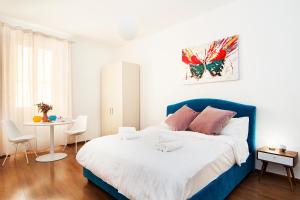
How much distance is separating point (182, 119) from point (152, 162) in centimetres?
160

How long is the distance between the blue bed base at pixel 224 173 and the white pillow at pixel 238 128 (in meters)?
0.12

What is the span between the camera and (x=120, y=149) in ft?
6.44

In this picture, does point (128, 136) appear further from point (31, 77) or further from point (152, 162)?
point (31, 77)

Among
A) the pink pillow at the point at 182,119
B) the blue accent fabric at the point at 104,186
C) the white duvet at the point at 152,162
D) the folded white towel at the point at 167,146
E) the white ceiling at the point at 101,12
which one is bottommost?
the blue accent fabric at the point at 104,186

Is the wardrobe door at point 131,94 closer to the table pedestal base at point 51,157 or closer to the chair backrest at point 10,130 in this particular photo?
the table pedestal base at point 51,157

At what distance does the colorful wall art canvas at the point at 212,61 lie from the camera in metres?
2.94

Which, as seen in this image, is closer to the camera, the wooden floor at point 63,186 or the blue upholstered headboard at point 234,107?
Result: the wooden floor at point 63,186

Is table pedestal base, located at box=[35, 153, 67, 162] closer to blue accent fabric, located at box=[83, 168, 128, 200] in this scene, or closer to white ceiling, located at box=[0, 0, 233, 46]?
blue accent fabric, located at box=[83, 168, 128, 200]

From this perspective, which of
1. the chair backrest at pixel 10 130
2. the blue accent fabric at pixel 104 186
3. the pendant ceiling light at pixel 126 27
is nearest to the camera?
the blue accent fabric at pixel 104 186

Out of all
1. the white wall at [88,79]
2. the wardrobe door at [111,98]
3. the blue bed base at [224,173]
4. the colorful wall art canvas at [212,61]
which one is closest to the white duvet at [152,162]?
the blue bed base at [224,173]

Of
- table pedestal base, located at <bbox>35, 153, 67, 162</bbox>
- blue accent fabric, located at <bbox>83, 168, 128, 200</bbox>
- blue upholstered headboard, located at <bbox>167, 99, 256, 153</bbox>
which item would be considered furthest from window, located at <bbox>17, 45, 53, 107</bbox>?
blue upholstered headboard, located at <bbox>167, 99, 256, 153</bbox>

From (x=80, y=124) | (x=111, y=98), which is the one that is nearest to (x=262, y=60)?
(x=111, y=98)

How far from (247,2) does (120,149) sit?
2.99m

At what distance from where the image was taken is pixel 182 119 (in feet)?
10.0
